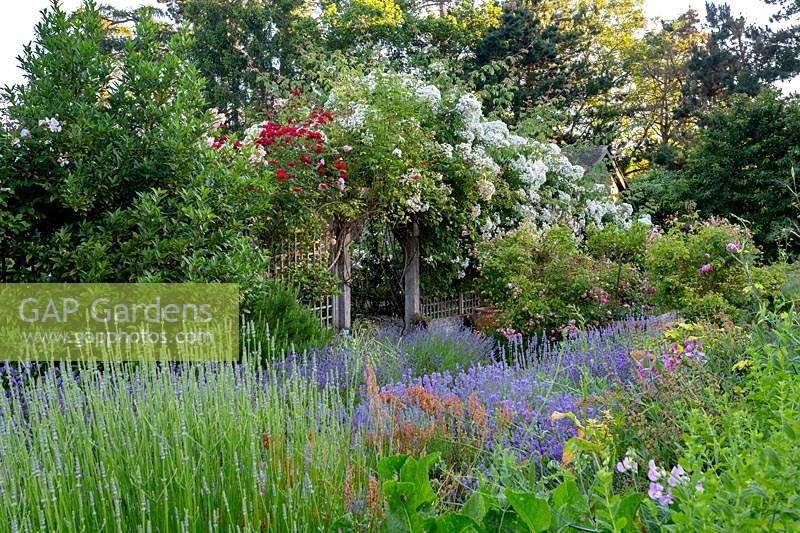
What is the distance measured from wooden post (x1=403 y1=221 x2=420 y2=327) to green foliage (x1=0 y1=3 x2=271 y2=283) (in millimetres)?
4435

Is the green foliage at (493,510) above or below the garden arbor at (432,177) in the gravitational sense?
below

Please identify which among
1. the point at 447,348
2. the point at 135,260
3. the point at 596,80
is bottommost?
the point at 447,348

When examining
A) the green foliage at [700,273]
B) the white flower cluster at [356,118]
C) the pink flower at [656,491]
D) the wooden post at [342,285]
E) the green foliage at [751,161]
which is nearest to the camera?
the pink flower at [656,491]

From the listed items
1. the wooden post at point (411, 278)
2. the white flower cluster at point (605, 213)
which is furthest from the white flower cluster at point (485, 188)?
the white flower cluster at point (605, 213)

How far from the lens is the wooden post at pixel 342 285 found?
7730mm

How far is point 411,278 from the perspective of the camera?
9305mm

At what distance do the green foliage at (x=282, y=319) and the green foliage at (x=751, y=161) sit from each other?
42.2 ft

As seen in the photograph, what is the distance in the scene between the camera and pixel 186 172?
482 centimetres

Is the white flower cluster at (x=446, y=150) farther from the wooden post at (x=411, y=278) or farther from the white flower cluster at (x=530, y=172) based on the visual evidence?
the white flower cluster at (x=530, y=172)

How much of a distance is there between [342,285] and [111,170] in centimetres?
349

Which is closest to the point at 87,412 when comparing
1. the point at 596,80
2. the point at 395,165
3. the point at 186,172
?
the point at 186,172

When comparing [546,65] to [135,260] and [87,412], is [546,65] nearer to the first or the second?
[135,260]

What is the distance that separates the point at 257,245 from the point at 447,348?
1.99 m

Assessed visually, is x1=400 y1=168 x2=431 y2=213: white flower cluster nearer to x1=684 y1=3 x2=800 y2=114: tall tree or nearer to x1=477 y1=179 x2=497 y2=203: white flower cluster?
x1=477 y1=179 x2=497 y2=203: white flower cluster
